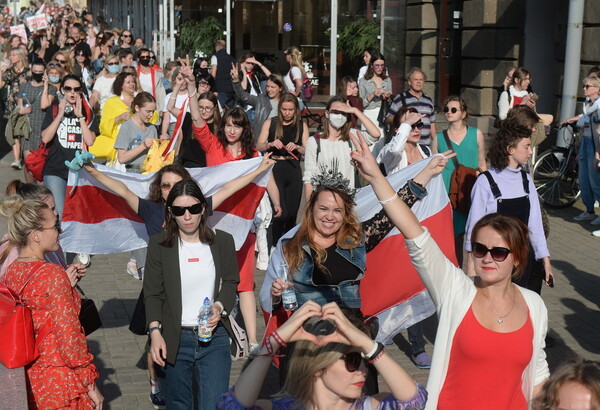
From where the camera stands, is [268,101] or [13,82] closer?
[268,101]

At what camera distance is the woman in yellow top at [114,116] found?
1127 centimetres

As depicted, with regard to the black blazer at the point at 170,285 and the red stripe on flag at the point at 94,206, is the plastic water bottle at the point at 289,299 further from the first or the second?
the red stripe on flag at the point at 94,206

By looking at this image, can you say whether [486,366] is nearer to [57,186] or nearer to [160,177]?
[160,177]

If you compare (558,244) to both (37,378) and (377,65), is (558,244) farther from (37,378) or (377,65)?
(37,378)

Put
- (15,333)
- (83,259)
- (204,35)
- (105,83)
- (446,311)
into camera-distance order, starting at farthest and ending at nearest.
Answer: (204,35) → (105,83) → (83,259) → (15,333) → (446,311)

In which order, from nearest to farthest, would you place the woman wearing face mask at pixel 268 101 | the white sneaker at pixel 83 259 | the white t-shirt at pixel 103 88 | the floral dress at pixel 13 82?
the white sneaker at pixel 83 259 < the woman wearing face mask at pixel 268 101 < the floral dress at pixel 13 82 < the white t-shirt at pixel 103 88

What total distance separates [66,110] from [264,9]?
59.9 feet

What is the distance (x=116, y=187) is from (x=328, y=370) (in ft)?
11.9

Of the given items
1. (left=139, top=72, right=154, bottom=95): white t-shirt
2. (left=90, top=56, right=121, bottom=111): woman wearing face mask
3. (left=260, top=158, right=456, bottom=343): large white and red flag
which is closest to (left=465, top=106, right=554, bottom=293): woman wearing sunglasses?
→ (left=260, top=158, right=456, bottom=343): large white and red flag

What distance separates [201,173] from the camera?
7.99m

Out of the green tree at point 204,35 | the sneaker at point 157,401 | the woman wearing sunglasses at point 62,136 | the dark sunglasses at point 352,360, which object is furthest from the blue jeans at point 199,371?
the green tree at point 204,35

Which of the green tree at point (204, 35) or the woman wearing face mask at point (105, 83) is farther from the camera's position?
the green tree at point (204, 35)

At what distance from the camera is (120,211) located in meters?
7.68

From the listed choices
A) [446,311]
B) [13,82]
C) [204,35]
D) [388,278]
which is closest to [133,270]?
[388,278]
